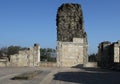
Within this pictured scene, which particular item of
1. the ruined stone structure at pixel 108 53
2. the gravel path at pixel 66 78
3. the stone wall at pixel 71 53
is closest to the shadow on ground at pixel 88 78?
the gravel path at pixel 66 78

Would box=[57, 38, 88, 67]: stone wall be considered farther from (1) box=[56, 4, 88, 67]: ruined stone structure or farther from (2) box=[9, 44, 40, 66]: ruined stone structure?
(2) box=[9, 44, 40, 66]: ruined stone structure

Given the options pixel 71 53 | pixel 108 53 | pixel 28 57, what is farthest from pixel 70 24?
pixel 28 57

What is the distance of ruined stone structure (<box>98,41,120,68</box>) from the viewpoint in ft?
169

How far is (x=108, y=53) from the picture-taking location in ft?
182

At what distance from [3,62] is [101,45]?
637 inches

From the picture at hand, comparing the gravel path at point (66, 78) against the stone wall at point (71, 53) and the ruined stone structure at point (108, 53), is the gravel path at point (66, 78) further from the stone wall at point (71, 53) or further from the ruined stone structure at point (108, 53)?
the stone wall at point (71, 53)

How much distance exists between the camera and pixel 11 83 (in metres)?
20.0

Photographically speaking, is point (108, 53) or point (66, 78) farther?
point (108, 53)

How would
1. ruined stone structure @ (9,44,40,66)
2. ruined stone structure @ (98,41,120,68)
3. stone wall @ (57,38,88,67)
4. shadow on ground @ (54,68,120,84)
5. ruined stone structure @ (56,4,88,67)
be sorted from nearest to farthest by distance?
shadow on ground @ (54,68,120,84)
ruined stone structure @ (98,41,120,68)
ruined stone structure @ (9,44,40,66)
stone wall @ (57,38,88,67)
ruined stone structure @ (56,4,88,67)

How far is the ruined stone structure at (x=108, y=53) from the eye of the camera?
51409 mm

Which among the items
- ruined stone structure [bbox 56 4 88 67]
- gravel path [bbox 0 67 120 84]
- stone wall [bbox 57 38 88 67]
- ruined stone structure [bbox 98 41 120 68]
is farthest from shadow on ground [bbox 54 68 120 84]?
ruined stone structure [bbox 56 4 88 67]

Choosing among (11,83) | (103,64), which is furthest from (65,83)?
(103,64)

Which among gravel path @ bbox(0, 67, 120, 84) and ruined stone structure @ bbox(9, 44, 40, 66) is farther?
ruined stone structure @ bbox(9, 44, 40, 66)

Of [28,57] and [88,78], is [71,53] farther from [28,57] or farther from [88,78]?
[88,78]
